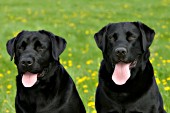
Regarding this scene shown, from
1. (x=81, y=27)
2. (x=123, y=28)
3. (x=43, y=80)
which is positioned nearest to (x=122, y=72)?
(x=123, y=28)

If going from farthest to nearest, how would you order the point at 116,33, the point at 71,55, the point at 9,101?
the point at 71,55
the point at 9,101
the point at 116,33

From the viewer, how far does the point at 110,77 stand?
19.4 ft

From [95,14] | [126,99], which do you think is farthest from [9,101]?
[95,14]

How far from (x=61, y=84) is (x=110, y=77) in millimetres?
739

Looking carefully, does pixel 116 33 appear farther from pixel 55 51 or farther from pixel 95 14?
pixel 95 14

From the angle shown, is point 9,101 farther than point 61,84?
Yes

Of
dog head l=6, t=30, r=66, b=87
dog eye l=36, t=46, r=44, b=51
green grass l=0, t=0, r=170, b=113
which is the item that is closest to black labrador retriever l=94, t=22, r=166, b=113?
dog head l=6, t=30, r=66, b=87

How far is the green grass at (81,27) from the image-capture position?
28.0 ft

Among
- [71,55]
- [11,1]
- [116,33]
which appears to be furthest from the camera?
[11,1]

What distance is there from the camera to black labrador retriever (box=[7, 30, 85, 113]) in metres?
5.83

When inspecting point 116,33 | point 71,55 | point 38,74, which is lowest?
point 71,55

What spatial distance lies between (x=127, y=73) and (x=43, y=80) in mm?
1237

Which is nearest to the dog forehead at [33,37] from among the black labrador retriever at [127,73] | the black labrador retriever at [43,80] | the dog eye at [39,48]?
the black labrador retriever at [43,80]

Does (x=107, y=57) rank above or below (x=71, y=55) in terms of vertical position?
above
